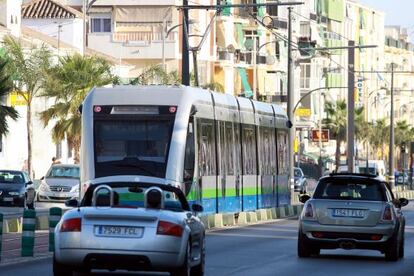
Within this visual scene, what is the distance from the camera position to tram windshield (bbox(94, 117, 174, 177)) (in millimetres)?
33875

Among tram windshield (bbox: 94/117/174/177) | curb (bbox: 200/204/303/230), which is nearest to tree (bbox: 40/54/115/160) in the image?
curb (bbox: 200/204/303/230)

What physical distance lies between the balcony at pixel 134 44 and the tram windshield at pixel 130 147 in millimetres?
61387

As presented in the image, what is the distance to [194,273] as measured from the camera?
20906 mm

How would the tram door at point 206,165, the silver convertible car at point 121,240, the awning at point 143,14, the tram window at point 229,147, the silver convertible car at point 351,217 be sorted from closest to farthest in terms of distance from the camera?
the silver convertible car at point 121,240, the silver convertible car at point 351,217, the tram door at point 206,165, the tram window at point 229,147, the awning at point 143,14

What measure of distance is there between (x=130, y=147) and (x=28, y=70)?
3699cm

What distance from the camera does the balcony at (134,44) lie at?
9638cm

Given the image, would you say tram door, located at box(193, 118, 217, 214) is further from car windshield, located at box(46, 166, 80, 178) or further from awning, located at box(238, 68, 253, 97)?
awning, located at box(238, 68, 253, 97)

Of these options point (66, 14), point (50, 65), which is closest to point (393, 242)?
point (50, 65)

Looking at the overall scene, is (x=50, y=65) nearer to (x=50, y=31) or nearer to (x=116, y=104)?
(x=50, y=31)

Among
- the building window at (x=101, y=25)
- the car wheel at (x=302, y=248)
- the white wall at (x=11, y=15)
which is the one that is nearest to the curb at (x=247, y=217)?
the car wheel at (x=302, y=248)

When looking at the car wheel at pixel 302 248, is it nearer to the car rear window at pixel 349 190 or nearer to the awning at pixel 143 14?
the car rear window at pixel 349 190

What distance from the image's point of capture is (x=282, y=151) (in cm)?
5347

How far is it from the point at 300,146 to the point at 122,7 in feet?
94.7

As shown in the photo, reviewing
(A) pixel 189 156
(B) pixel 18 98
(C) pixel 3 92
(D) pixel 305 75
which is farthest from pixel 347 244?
(D) pixel 305 75
